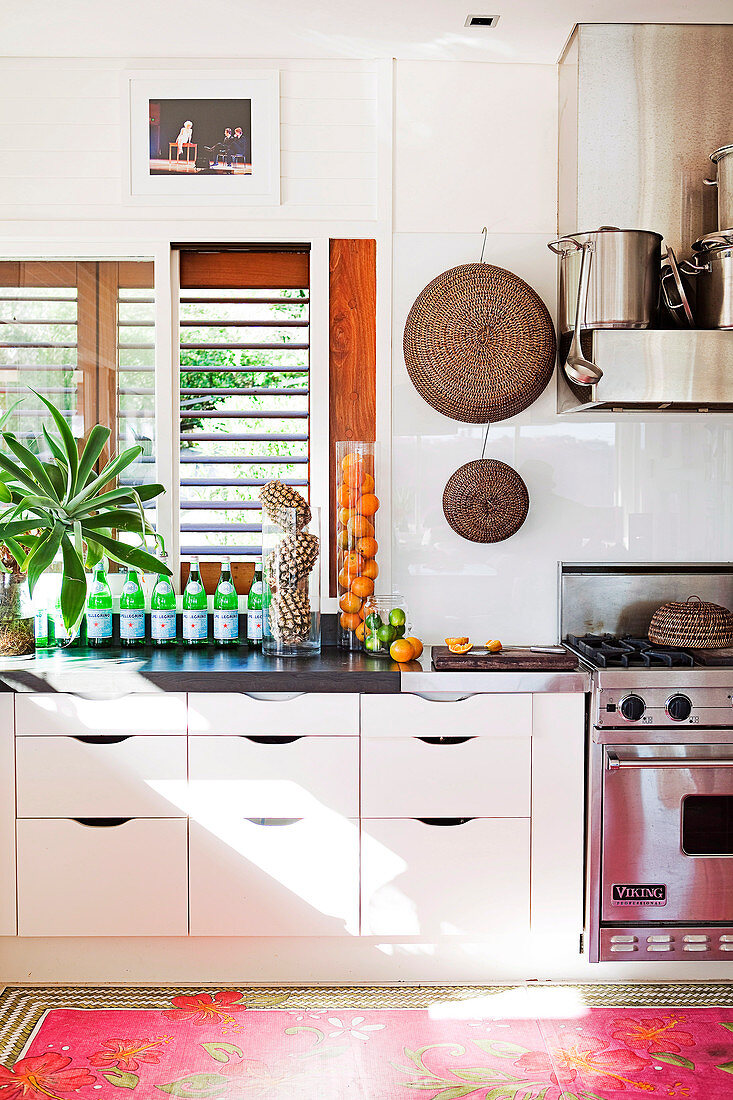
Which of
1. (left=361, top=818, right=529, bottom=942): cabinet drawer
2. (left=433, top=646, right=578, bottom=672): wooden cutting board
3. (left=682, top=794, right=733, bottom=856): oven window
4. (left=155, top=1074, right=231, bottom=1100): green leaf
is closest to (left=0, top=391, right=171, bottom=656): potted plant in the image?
(left=433, top=646, right=578, bottom=672): wooden cutting board

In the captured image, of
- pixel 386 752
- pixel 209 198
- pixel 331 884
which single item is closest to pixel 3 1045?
pixel 331 884

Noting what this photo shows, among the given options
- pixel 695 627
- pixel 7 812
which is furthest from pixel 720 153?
pixel 7 812

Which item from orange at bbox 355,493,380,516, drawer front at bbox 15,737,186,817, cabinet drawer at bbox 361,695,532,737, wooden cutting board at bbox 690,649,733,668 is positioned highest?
orange at bbox 355,493,380,516

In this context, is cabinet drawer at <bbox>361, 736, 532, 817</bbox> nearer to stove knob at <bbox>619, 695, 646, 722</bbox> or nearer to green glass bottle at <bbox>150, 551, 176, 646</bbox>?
stove knob at <bbox>619, 695, 646, 722</bbox>

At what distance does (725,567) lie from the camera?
323 cm

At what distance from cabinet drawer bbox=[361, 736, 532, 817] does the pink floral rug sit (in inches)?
21.3

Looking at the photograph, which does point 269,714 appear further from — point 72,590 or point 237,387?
point 237,387

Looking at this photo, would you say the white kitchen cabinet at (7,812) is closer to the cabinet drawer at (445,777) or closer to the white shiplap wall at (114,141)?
the cabinet drawer at (445,777)

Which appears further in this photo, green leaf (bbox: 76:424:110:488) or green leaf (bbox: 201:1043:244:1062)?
green leaf (bbox: 76:424:110:488)

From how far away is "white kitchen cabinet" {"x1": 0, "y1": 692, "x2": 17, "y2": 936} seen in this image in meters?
Result: 2.70

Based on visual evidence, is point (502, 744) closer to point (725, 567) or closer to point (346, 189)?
point (725, 567)

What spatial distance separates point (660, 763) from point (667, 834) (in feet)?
0.68

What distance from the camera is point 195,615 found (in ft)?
10.1

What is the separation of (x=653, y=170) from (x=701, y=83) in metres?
0.30
